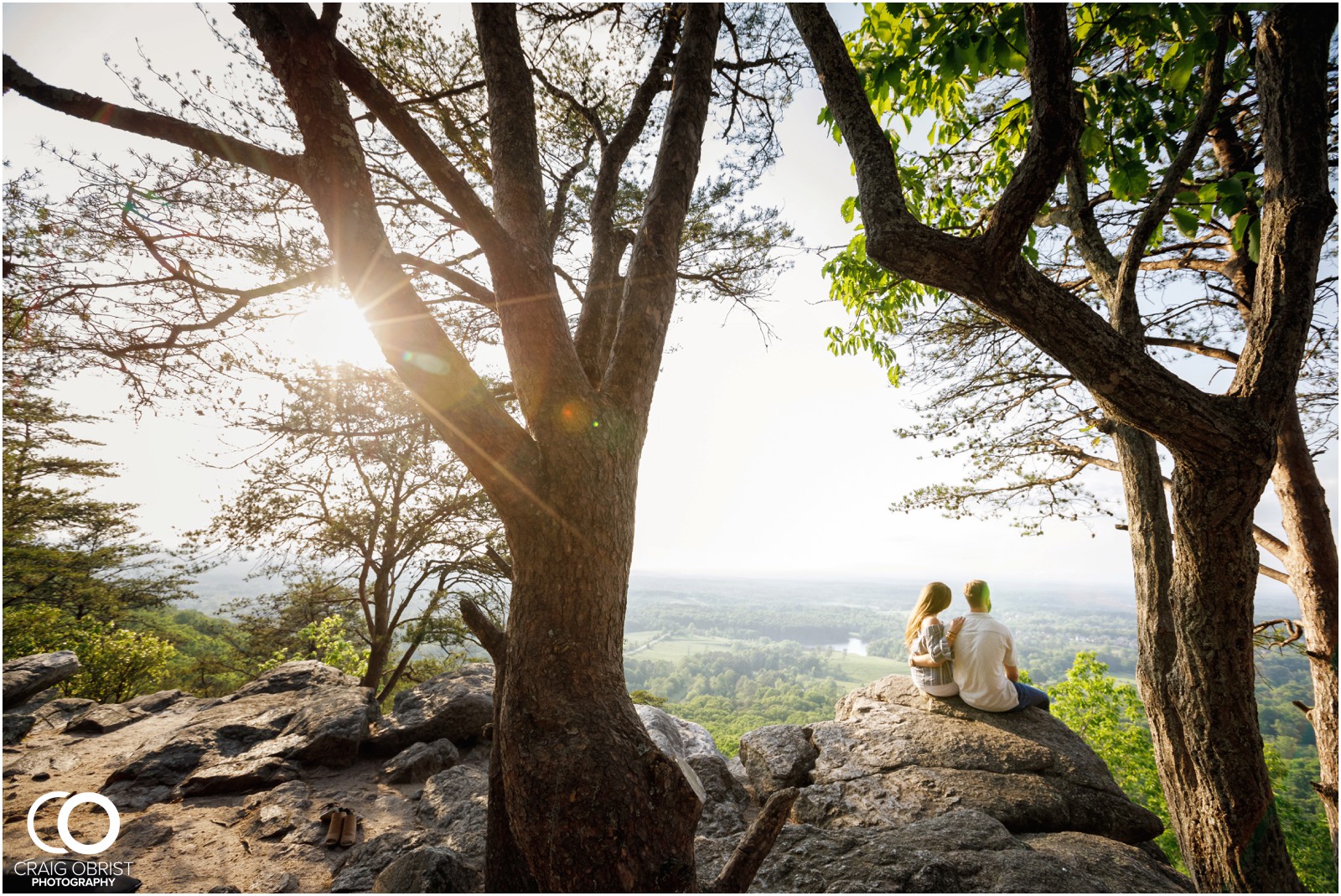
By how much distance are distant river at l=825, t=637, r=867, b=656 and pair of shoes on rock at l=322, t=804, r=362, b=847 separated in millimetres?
88962

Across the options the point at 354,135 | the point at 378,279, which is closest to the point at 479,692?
the point at 378,279

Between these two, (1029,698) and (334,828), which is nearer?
(334,828)

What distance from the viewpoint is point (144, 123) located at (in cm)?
A: 211

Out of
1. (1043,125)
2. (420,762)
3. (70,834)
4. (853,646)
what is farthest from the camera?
(853,646)

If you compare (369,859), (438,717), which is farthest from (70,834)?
(438,717)

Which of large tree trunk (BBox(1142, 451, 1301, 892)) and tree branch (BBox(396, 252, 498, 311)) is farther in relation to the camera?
tree branch (BBox(396, 252, 498, 311))

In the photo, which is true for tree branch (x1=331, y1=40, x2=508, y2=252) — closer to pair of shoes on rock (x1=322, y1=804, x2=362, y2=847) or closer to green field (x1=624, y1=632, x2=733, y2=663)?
Answer: pair of shoes on rock (x1=322, y1=804, x2=362, y2=847)

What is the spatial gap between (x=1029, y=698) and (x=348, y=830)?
5791 millimetres

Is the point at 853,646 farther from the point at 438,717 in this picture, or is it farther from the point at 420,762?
the point at 420,762

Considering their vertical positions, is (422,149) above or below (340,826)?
above

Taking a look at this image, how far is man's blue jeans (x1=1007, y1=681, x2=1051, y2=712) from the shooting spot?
471 centimetres

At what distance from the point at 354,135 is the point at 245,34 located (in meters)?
3.02

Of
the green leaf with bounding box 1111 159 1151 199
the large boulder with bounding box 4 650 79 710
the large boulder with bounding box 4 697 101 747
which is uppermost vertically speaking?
the green leaf with bounding box 1111 159 1151 199

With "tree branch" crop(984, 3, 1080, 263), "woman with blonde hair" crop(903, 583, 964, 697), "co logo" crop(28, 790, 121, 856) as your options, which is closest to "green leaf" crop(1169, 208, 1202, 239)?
"tree branch" crop(984, 3, 1080, 263)
